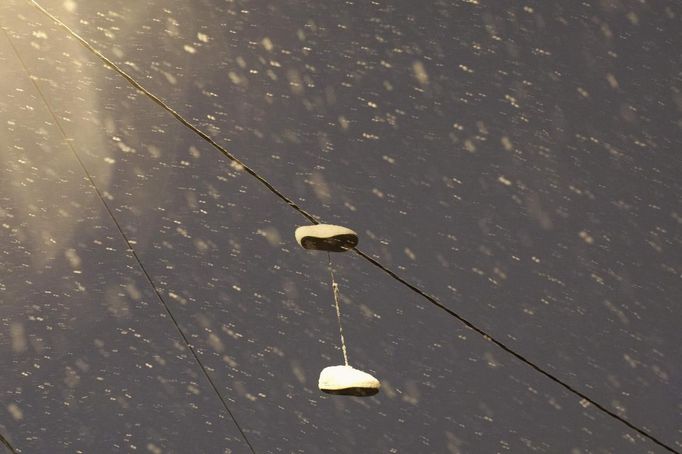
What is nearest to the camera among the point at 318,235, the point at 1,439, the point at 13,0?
the point at 1,439

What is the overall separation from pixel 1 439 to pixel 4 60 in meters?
3.52

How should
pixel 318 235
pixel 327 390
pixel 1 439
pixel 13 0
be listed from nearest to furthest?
pixel 1 439 → pixel 318 235 → pixel 327 390 → pixel 13 0

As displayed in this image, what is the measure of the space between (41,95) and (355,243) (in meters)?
3.17

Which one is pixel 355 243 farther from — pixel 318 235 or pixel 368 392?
pixel 368 392

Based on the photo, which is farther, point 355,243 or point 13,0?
point 13,0

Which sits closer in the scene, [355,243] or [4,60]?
[355,243]

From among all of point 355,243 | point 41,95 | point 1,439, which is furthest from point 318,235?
point 41,95

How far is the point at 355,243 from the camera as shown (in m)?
4.28

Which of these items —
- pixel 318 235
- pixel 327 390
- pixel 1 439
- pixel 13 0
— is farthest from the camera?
pixel 13 0

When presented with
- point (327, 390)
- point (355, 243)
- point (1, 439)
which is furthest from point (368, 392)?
point (1, 439)

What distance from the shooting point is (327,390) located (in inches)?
183

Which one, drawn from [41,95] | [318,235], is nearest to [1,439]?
[318,235]

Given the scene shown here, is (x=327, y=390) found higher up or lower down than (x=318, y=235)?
lower down

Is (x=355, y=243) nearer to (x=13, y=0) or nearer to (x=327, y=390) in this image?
(x=327, y=390)
